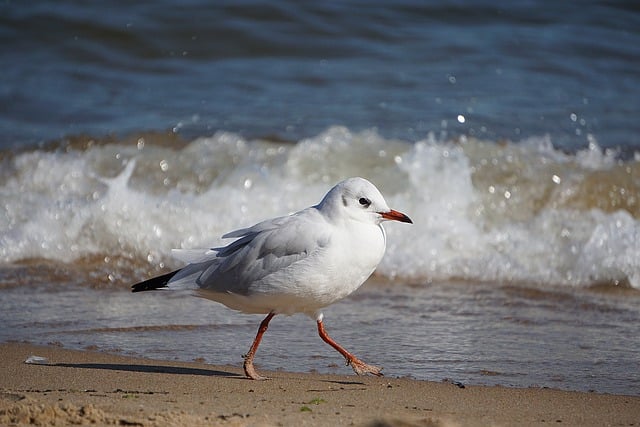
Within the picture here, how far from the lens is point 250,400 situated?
168 inches

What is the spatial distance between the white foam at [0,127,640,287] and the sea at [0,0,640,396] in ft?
0.07

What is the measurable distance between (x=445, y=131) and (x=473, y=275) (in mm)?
2855

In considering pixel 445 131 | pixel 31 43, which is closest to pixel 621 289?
pixel 445 131

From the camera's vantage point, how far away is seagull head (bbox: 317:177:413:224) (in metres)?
4.83

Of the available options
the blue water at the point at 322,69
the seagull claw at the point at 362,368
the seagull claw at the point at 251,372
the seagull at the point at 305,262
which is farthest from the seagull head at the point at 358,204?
the blue water at the point at 322,69

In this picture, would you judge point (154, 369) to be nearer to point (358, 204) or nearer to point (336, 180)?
point (358, 204)

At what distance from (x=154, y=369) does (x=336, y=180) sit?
465 cm

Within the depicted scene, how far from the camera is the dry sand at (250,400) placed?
3.74 meters

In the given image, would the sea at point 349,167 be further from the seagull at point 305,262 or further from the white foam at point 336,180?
the seagull at point 305,262

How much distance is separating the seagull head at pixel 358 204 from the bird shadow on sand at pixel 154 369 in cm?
91

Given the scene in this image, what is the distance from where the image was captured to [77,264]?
7781 mm

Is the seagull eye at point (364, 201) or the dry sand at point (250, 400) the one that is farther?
the seagull eye at point (364, 201)

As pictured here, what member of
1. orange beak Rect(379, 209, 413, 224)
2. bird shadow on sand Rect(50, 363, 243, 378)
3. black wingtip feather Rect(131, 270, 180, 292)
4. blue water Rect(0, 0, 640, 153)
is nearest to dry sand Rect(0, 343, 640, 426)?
bird shadow on sand Rect(50, 363, 243, 378)

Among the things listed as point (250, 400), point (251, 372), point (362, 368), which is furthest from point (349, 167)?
point (250, 400)
